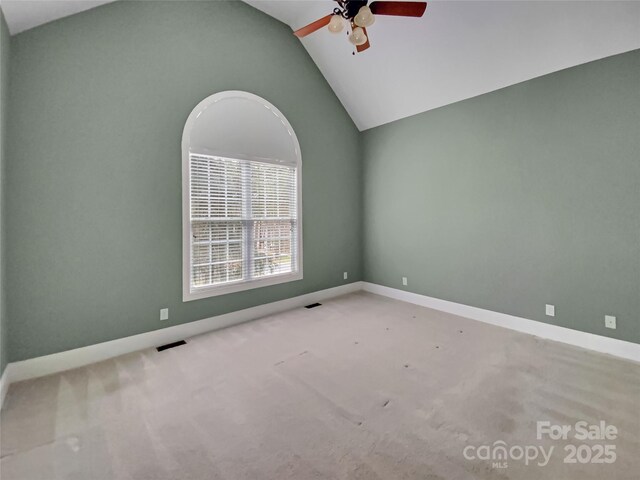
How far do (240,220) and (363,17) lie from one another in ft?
8.44

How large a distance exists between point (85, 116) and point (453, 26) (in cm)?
397

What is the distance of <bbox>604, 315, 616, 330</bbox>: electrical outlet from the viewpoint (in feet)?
9.14

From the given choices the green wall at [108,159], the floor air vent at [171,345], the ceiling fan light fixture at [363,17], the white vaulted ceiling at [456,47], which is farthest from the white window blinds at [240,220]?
the ceiling fan light fixture at [363,17]

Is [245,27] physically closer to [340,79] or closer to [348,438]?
[340,79]

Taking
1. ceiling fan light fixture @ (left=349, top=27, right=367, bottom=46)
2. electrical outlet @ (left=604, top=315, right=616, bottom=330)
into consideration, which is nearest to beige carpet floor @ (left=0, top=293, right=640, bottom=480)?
electrical outlet @ (left=604, top=315, right=616, bottom=330)

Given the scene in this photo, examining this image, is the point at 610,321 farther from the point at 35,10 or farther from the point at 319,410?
the point at 35,10

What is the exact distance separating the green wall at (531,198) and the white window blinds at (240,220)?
6.31 feet

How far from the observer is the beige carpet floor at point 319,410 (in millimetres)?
1555

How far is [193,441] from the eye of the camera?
173 cm

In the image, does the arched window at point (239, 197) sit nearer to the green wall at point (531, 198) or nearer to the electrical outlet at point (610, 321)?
the green wall at point (531, 198)

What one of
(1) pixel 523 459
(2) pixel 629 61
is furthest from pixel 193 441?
(2) pixel 629 61

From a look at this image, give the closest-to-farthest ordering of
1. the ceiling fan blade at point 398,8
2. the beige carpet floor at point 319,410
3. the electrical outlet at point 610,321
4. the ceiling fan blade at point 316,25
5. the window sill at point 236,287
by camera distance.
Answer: the beige carpet floor at point 319,410
the ceiling fan blade at point 398,8
the ceiling fan blade at point 316,25
the electrical outlet at point 610,321
the window sill at point 236,287

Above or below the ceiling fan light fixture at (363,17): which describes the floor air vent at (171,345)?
below

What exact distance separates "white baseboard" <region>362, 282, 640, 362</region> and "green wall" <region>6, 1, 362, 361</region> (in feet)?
8.76
